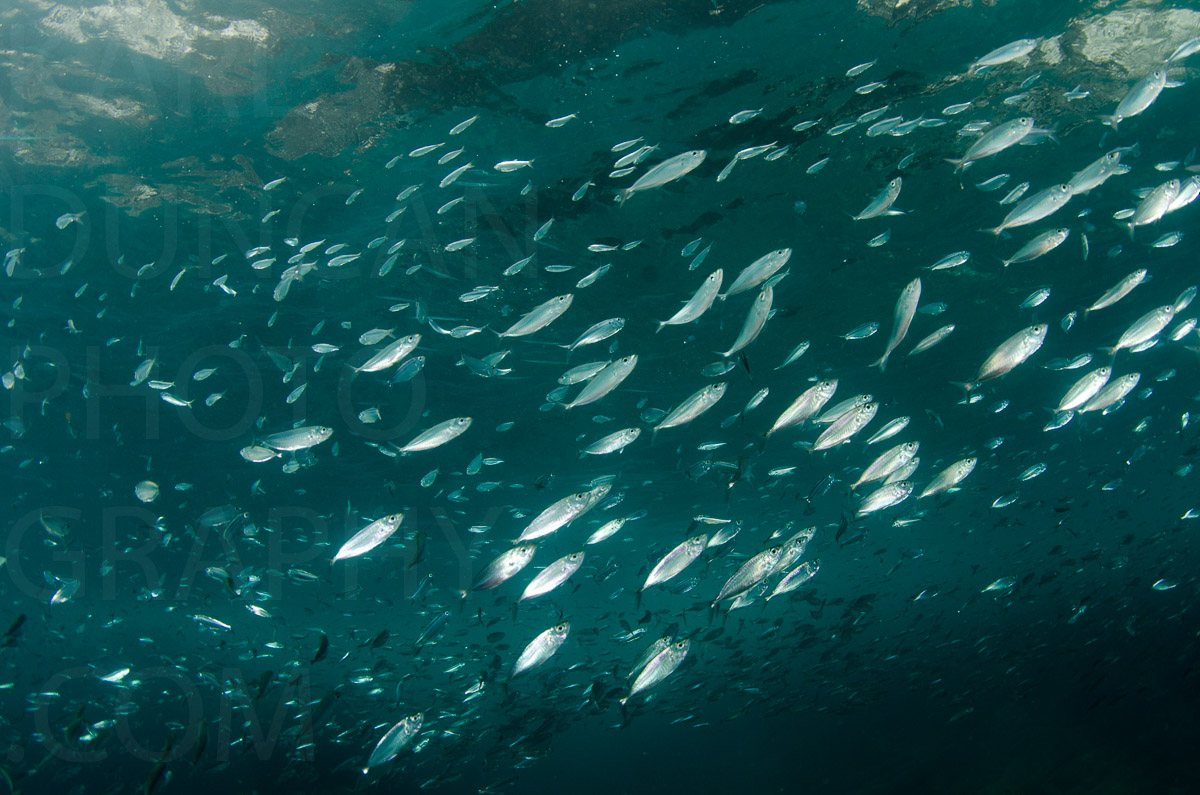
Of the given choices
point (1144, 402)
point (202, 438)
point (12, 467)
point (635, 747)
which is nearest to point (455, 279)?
point (202, 438)

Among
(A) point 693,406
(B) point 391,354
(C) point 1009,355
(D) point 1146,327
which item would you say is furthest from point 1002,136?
(B) point 391,354

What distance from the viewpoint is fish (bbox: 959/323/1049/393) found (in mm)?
4531

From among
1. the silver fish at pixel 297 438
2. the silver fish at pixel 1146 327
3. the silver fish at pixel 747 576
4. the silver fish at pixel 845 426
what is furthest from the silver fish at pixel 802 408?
the silver fish at pixel 297 438

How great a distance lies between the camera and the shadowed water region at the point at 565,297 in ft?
25.1

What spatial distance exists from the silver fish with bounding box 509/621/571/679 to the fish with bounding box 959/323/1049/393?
14.6ft

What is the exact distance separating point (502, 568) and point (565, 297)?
9.01ft

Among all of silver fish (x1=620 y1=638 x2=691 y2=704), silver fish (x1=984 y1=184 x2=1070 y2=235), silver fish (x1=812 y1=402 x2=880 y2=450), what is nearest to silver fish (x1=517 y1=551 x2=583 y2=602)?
silver fish (x1=620 y1=638 x2=691 y2=704)

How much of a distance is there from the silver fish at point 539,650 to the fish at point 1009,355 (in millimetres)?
4451

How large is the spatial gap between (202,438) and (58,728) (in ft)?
41.4

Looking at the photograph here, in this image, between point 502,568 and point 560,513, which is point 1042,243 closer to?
point 560,513

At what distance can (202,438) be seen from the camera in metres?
17.2

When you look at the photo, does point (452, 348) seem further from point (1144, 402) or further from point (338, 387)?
point (1144, 402)

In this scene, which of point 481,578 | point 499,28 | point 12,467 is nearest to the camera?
point 481,578

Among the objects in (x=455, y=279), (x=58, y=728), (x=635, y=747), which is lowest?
(x=635, y=747)
